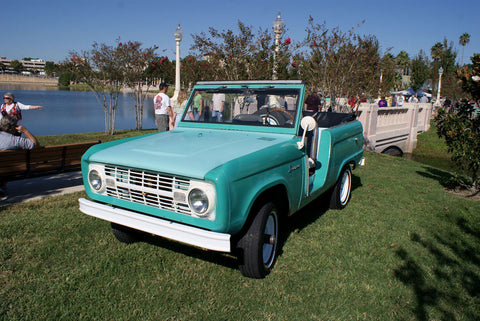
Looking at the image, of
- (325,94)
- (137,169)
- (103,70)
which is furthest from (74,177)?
(103,70)

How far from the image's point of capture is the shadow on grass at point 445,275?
331cm

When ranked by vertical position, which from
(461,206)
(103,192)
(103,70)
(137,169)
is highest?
(103,70)

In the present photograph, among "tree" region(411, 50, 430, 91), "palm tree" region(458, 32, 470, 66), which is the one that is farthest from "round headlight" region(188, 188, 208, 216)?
"palm tree" region(458, 32, 470, 66)

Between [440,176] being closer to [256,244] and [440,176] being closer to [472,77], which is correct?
[472,77]

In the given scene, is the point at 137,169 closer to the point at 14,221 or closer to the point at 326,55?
the point at 14,221

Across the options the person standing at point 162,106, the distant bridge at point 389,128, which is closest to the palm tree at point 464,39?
the distant bridge at point 389,128

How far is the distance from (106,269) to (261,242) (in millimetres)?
1612

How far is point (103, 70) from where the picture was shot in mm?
15359

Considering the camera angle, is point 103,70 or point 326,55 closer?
point 326,55

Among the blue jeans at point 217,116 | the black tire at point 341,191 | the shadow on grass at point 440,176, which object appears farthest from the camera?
the shadow on grass at point 440,176

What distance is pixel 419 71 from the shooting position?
4712cm

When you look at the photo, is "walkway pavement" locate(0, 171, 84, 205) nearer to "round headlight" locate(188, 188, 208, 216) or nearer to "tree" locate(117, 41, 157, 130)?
"round headlight" locate(188, 188, 208, 216)

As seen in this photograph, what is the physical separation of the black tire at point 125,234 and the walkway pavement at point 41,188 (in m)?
2.32

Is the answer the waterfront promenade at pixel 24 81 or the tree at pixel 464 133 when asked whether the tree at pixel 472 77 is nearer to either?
the tree at pixel 464 133
